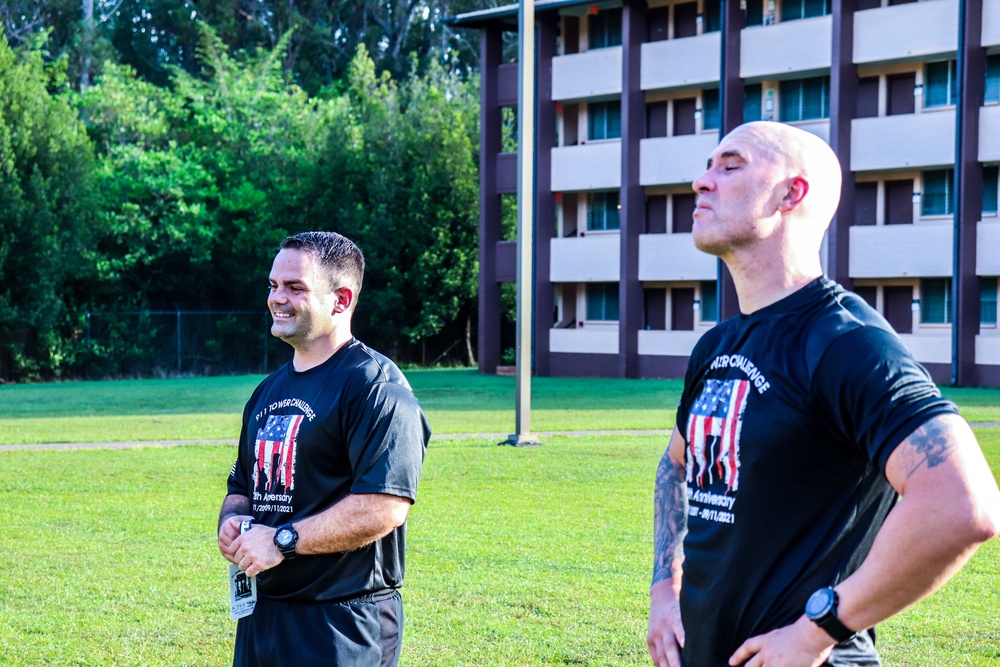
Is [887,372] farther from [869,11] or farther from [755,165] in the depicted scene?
[869,11]

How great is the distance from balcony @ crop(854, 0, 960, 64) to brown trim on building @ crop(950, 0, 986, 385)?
0.47m

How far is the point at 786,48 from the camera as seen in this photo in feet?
127

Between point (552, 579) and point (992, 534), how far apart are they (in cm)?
686

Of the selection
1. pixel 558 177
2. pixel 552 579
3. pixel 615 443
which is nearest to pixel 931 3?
pixel 558 177

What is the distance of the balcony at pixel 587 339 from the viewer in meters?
42.7

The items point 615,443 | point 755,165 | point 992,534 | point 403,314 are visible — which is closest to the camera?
point 992,534

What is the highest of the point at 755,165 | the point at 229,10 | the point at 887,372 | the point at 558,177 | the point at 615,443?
the point at 229,10

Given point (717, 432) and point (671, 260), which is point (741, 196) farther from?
point (671, 260)

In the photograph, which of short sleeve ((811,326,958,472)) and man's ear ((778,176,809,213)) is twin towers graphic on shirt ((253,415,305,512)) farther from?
short sleeve ((811,326,958,472))

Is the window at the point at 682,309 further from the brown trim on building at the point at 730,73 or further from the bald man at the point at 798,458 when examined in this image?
the bald man at the point at 798,458

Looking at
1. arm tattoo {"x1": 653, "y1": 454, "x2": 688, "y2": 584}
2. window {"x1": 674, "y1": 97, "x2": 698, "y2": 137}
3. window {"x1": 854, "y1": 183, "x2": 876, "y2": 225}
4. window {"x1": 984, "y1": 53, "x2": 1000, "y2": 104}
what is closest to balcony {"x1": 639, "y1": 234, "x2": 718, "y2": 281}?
window {"x1": 674, "y1": 97, "x2": 698, "y2": 137}

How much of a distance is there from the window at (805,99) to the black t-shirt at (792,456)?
37300 millimetres

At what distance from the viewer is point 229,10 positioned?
2562 inches

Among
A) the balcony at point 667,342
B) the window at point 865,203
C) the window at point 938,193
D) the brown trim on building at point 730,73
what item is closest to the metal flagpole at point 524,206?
the window at point 938,193
